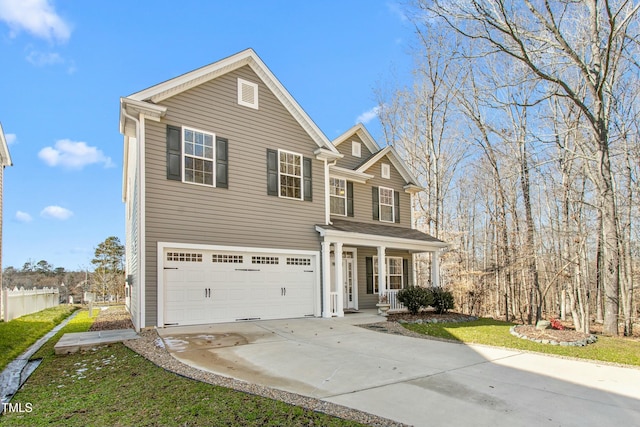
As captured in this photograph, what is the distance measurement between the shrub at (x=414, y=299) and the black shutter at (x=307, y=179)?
4.99 meters

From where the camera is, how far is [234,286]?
Answer: 1116 cm

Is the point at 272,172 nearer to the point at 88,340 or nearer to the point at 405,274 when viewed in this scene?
the point at 88,340

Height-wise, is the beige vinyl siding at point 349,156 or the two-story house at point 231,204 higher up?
the beige vinyl siding at point 349,156

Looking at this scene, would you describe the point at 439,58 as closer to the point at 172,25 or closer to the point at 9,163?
the point at 172,25

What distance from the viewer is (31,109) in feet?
66.9

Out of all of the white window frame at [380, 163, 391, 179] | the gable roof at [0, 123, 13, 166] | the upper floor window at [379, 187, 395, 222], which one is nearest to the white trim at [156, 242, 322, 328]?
the upper floor window at [379, 187, 395, 222]

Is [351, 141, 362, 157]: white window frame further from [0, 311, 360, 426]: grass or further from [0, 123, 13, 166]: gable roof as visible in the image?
[0, 123, 13, 166]: gable roof

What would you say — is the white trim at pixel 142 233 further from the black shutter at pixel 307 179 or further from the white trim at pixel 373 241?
the white trim at pixel 373 241

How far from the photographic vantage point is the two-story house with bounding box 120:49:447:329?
9930mm

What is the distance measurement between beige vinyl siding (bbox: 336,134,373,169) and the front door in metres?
3.95

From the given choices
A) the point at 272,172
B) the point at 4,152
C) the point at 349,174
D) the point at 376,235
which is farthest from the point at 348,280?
the point at 4,152

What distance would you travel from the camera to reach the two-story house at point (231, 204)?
9.93m

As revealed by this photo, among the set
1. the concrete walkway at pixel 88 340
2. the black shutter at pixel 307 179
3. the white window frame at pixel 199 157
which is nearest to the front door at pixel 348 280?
the black shutter at pixel 307 179

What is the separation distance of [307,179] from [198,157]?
3.83 metres
